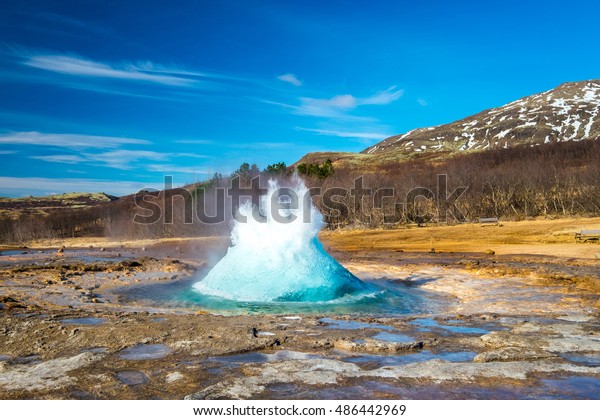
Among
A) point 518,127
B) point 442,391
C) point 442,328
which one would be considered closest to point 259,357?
point 442,391

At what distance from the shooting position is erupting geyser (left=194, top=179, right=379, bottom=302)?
503 inches

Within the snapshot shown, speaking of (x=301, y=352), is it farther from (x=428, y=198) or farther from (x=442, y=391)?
(x=428, y=198)

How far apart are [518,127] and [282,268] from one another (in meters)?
130

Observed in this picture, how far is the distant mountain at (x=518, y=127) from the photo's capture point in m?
117

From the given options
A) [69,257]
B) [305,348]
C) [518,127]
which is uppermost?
[518,127]

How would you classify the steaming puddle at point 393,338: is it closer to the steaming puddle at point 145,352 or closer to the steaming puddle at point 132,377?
the steaming puddle at point 145,352

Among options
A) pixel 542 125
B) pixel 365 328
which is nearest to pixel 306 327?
pixel 365 328

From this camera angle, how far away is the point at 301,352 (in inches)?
263

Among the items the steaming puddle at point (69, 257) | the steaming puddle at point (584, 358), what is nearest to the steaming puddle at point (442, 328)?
the steaming puddle at point (584, 358)

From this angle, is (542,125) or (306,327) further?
(542,125)

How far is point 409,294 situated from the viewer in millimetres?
13703

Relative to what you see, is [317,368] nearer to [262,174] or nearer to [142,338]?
[142,338]

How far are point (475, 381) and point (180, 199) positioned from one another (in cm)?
6345

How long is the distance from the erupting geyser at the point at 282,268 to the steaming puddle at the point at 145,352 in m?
5.61
